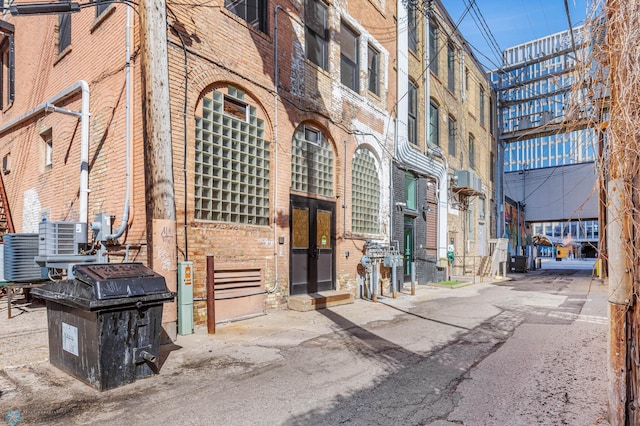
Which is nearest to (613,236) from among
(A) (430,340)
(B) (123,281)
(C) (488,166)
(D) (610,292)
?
(D) (610,292)

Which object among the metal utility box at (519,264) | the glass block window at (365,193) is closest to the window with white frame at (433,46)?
the glass block window at (365,193)

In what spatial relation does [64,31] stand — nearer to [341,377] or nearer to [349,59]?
[349,59]

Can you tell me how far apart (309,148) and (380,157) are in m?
3.52

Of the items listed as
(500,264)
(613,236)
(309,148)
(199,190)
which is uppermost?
(309,148)

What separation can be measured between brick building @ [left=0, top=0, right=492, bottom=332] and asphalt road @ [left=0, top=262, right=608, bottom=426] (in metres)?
1.90

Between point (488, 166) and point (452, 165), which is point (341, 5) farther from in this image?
point (488, 166)

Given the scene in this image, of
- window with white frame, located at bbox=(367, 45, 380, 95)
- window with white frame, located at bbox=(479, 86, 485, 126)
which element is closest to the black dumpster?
window with white frame, located at bbox=(367, 45, 380, 95)

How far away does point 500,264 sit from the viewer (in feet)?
71.8

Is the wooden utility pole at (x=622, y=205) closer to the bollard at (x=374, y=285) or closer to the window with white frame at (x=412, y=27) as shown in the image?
the bollard at (x=374, y=285)

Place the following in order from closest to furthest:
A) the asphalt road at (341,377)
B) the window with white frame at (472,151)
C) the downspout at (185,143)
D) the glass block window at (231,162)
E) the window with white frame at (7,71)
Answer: the asphalt road at (341,377) → the downspout at (185,143) → the glass block window at (231,162) → the window with white frame at (7,71) → the window with white frame at (472,151)

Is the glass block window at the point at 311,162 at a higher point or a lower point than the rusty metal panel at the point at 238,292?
higher

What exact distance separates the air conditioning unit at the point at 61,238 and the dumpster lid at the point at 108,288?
2747mm

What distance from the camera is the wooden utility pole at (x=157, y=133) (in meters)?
6.21

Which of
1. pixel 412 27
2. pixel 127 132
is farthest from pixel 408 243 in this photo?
pixel 127 132
